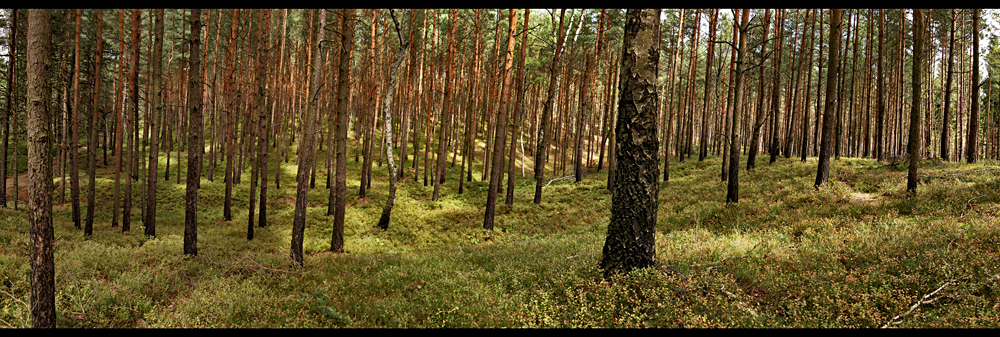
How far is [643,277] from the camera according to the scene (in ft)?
18.9

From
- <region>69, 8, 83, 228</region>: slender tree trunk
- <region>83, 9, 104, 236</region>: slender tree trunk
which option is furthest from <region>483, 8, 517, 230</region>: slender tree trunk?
<region>69, 8, 83, 228</region>: slender tree trunk

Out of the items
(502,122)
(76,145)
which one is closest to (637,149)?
(502,122)

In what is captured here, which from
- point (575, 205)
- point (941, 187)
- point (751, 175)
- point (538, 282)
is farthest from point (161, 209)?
point (941, 187)

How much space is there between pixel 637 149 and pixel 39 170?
22.6ft

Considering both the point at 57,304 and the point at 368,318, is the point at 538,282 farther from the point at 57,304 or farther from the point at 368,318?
the point at 57,304

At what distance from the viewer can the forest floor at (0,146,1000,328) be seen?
4984 mm

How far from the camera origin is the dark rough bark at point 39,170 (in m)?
4.25

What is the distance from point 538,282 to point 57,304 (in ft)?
21.9

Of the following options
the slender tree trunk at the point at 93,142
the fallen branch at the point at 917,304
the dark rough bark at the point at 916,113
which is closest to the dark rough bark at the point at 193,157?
the slender tree trunk at the point at 93,142

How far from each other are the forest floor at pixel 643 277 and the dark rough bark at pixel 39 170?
1.11 metres

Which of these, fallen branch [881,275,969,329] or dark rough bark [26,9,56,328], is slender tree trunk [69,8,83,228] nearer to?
dark rough bark [26,9,56,328]

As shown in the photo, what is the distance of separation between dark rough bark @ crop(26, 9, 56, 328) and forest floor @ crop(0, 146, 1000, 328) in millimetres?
1108

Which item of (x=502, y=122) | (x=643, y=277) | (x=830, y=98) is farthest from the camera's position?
(x=502, y=122)

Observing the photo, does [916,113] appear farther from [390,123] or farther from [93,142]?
[93,142]
